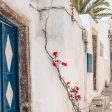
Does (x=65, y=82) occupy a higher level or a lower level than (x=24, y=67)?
lower

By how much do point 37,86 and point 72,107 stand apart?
3.53 ft

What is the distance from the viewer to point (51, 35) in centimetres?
543

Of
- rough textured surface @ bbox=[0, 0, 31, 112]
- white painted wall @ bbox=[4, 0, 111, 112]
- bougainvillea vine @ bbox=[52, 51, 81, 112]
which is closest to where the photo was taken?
rough textured surface @ bbox=[0, 0, 31, 112]

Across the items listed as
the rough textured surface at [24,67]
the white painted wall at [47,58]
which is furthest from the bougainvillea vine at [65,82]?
the rough textured surface at [24,67]

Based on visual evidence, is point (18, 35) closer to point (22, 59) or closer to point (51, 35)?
point (22, 59)

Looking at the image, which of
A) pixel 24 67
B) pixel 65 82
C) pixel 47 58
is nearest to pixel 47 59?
pixel 47 58

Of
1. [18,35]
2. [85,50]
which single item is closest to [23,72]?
[18,35]

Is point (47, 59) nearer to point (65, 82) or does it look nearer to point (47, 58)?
point (47, 58)

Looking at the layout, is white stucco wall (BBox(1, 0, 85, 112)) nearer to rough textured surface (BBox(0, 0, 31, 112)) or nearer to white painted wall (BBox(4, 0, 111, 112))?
white painted wall (BBox(4, 0, 111, 112))

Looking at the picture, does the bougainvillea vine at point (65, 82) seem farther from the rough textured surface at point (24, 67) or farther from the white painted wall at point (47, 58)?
the rough textured surface at point (24, 67)

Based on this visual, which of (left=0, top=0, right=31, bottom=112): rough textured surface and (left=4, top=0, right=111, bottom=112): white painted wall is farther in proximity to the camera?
(left=4, top=0, right=111, bottom=112): white painted wall

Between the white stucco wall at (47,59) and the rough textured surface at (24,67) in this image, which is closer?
the rough textured surface at (24,67)

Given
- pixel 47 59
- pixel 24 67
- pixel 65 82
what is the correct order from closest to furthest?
pixel 24 67 → pixel 47 59 → pixel 65 82

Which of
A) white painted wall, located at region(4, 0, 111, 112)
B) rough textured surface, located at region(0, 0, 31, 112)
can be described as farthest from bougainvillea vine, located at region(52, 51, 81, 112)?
rough textured surface, located at region(0, 0, 31, 112)
